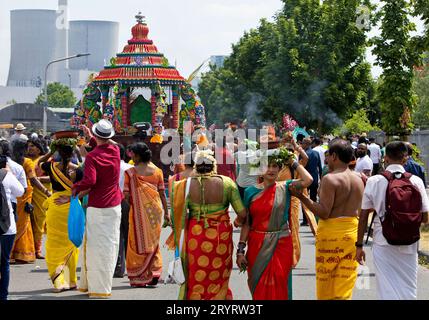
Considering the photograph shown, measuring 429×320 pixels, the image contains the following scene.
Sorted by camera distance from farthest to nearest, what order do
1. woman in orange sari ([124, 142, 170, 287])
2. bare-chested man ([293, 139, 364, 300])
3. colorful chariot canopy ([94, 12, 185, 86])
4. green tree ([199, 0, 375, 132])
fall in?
1. green tree ([199, 0, 375, 132])
2. colorful chariot canopy ([94, 12, 185, 86])
3. woman in orange sari ([124, 142, 170, 287])
4. bare-chested man ([293, 139, 364, 300])

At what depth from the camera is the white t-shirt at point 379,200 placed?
8008 millimetres

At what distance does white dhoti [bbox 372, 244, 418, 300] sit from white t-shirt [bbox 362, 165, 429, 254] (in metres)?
0.05

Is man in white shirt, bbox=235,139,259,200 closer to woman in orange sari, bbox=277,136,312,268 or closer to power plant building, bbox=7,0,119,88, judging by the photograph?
woman in orange sari, bbox=277,136,312,268

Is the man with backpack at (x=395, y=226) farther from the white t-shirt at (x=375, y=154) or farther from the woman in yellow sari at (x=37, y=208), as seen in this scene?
the white t-shirt at (x=375, y=154)

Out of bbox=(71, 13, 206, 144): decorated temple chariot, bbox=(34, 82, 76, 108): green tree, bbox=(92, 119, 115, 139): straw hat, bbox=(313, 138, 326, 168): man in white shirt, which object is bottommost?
bbox=(313, 138, 326, 168): man in white shirt

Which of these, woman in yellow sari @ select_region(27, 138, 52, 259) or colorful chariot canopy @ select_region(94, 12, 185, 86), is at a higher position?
colorful chariot canopy @ select_region(94, 12, 185, 86)

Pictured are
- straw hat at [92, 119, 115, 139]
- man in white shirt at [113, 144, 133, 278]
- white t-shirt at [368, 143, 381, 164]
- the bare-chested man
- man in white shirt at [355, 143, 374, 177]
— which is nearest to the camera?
the bare-chested man

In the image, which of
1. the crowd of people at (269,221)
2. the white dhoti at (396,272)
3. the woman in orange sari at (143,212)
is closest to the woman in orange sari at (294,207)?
the crowd of people at (269,221)

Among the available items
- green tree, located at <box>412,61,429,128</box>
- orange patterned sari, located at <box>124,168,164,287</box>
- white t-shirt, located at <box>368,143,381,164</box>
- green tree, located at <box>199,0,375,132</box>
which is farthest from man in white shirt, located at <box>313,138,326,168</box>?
green tree, located at <box>412,61,429,128</box>

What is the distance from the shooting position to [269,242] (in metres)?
8.15

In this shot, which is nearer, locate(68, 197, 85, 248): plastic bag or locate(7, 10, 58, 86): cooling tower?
locate(68, 197, 85, 248): plastic bag

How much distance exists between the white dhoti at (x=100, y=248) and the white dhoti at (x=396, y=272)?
11.5 feet

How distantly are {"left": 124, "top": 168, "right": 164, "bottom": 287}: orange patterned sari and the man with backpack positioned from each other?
3995 mm

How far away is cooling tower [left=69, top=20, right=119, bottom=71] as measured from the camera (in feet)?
620
